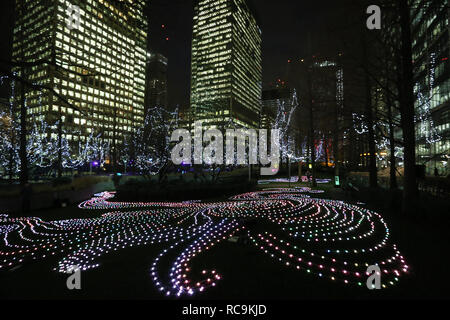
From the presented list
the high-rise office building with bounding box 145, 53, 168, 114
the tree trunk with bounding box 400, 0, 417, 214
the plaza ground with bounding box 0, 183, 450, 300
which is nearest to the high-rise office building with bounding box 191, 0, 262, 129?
the high-rise office building with bounding box 145, 53, 168, 114

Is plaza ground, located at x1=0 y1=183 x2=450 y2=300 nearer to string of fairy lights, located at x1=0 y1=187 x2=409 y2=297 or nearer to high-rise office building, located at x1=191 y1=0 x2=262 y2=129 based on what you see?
string of fairy lights, located at x1=0 y1=187 x2=409 y2=297

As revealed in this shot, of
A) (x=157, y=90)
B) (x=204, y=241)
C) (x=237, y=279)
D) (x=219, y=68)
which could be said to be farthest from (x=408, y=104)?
(x=219, y=68)

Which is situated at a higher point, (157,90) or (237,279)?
(157,90)

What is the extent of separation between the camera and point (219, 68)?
6612cm

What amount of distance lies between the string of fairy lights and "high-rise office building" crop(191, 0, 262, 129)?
6.36 metres

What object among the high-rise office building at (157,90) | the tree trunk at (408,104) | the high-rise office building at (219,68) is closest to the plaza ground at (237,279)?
the tree trunk at (408,104)

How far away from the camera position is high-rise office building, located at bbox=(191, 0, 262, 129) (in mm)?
10044

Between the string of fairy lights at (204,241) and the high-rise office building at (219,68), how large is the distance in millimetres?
6362

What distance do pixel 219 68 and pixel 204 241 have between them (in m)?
66.5

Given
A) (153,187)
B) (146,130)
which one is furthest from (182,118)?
(153,187)

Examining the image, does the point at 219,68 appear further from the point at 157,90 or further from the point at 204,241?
the point at 204,241
